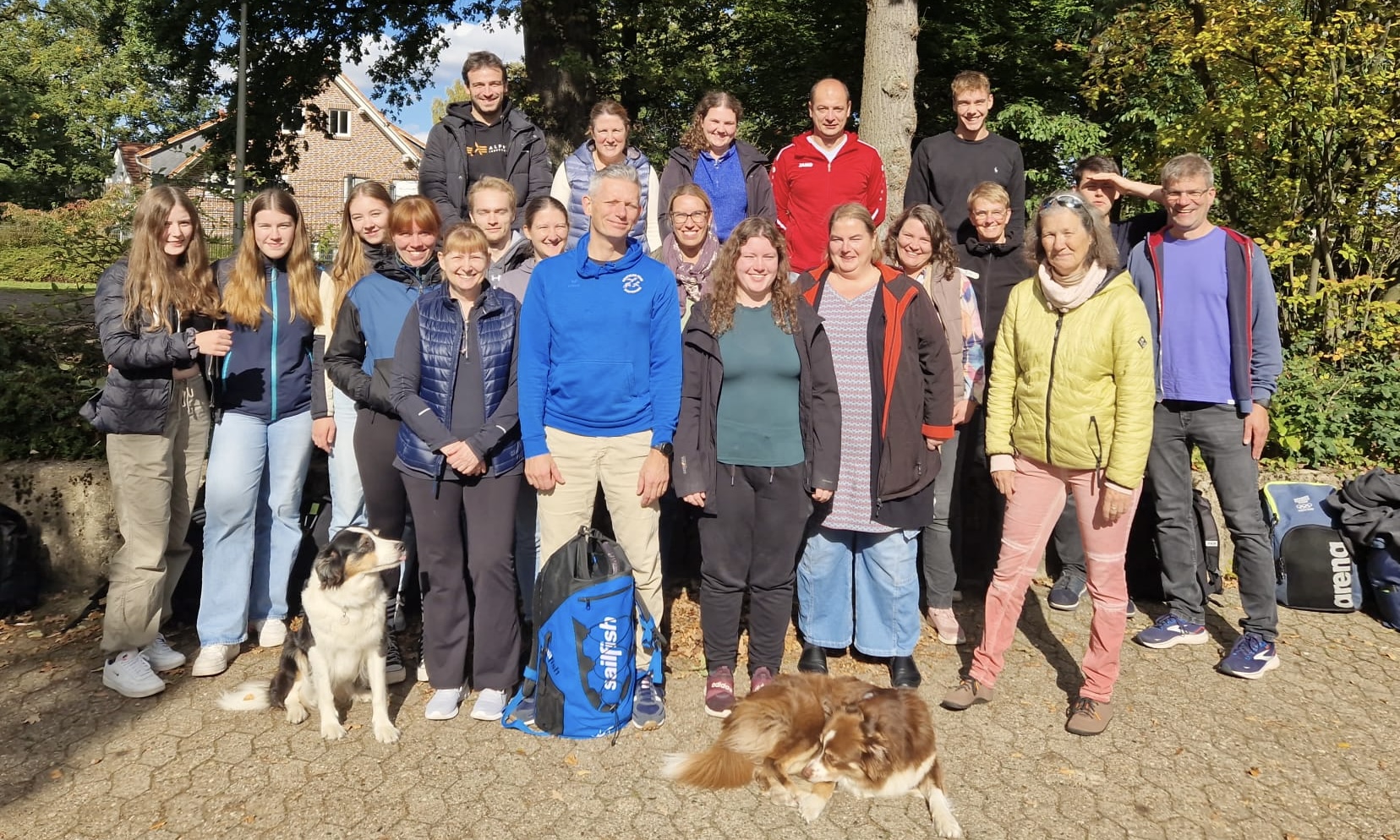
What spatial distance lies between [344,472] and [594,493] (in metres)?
1.39

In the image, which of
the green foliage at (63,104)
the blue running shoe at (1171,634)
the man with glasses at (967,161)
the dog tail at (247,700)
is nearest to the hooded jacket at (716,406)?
the man with glasses at (967,161)

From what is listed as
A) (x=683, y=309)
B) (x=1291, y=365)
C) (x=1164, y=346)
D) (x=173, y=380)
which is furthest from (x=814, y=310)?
(x=1291, y=365)

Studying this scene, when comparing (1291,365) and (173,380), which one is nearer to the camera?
(173,380)

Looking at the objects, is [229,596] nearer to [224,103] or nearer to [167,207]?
[167,207]

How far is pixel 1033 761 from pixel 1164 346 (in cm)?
224

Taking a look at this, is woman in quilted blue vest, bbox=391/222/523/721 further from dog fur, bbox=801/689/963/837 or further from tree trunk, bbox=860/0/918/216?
tree trunk, bbox=860/0/918/216

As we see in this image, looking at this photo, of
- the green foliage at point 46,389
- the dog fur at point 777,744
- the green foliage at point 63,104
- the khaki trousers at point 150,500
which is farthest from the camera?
the green foliage at point 63,104

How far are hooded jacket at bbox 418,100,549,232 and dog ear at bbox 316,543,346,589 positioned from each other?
8.28 feet

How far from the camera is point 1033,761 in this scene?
402cm

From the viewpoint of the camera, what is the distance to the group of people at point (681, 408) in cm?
416

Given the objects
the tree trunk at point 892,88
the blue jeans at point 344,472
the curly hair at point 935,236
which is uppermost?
the tree trunk at point 892,88

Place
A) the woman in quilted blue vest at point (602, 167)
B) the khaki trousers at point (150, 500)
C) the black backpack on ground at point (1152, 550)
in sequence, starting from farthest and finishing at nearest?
the black backpack on ground at point (1152, 550), the woman in quilted blue vest at point (602, 167), the khaki trousers at point (150, 500)

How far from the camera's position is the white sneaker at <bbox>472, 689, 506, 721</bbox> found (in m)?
4.27

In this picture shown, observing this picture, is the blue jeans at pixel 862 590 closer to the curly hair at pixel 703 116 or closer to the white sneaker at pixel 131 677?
the curly hair at pixel 703 116
